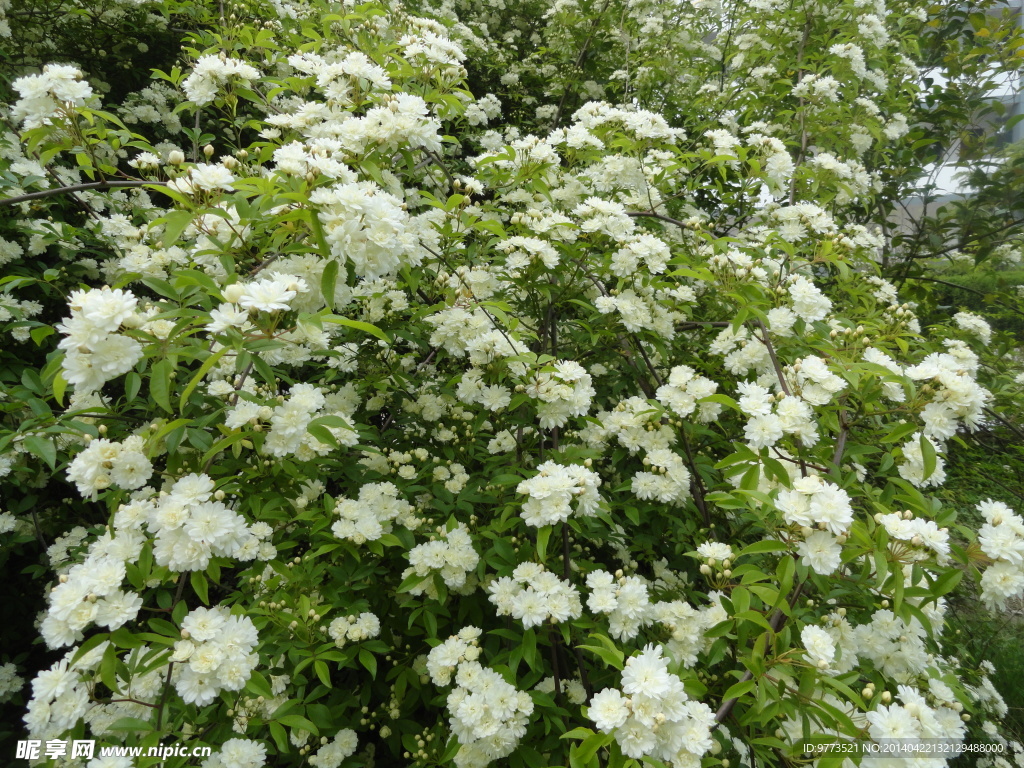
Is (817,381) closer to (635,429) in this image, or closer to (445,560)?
(635,429)

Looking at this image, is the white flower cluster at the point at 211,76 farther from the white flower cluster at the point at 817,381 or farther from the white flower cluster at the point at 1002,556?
the white flower cluster at the point at 1002,556

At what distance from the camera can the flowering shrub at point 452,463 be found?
134cm

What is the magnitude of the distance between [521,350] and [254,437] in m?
0.84

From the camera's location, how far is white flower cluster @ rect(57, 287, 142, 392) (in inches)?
47.1

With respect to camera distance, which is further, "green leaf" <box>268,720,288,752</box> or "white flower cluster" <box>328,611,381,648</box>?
"white flower cluster" <box>328,611,381,648</box>

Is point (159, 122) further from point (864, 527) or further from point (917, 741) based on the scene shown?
point (917, 741)

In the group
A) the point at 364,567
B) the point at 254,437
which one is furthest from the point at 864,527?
the point at 254,437

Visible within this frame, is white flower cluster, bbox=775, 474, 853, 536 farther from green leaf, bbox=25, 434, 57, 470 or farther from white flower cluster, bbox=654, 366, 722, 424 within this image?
green leaf, bbox=25, 434, 57, 470

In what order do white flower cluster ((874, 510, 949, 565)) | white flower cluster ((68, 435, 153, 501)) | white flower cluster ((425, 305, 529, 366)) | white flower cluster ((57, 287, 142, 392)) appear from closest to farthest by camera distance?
white flower cluster ((57, 287, 142, 392)), white flower cluster ((874, 510, 949, 565)), white flower cluster ((68, 435, 153, 501)), white flower cluster ((425, 305, 529, 366))

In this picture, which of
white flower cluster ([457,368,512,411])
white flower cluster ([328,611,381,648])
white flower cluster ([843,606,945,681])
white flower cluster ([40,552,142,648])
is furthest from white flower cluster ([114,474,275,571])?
white flower cluster ([843,606,945,681])

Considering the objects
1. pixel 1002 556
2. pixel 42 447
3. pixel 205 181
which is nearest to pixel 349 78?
pixel 205 181

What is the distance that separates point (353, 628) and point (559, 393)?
980mm

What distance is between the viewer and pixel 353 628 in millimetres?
1734

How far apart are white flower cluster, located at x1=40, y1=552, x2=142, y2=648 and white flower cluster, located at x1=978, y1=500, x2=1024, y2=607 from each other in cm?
210
